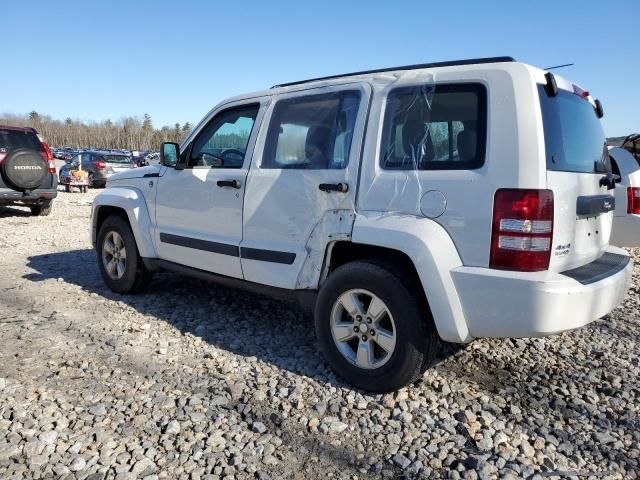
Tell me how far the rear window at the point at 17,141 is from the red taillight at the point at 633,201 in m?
10.2

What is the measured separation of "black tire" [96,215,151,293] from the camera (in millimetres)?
4895

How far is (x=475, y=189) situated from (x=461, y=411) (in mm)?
1308

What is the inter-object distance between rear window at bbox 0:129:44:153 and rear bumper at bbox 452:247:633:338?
384 inches

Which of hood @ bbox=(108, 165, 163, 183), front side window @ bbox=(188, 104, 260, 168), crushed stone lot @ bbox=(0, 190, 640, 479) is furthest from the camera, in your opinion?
hood @ bbox=(108, 165, 163, 183)

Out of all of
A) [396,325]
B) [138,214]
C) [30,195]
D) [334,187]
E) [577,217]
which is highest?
[334,187]

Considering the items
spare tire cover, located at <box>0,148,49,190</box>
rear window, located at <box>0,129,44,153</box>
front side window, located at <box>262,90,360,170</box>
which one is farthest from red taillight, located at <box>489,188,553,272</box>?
rear window, located at <box>0,129,44,153</box>

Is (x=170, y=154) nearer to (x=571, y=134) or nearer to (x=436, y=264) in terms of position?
(x=436, y=264)

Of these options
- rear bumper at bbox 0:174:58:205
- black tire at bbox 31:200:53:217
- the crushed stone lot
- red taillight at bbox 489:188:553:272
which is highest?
red taillight at bbox 489:188:553:272

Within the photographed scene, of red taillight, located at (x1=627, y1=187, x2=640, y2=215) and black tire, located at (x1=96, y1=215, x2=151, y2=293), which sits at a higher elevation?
red taillight, located at (x1=627, y1=187, x2=640, y2=215)

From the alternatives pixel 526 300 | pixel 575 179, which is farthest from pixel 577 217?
pixel 526 300

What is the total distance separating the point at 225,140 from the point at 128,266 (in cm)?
174

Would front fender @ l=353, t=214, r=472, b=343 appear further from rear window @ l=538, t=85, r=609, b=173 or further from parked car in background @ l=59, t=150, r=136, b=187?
parked car in background @ l=59, t=150, r=136, b=187

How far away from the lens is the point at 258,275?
3750mm

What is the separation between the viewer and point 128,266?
4.94m
